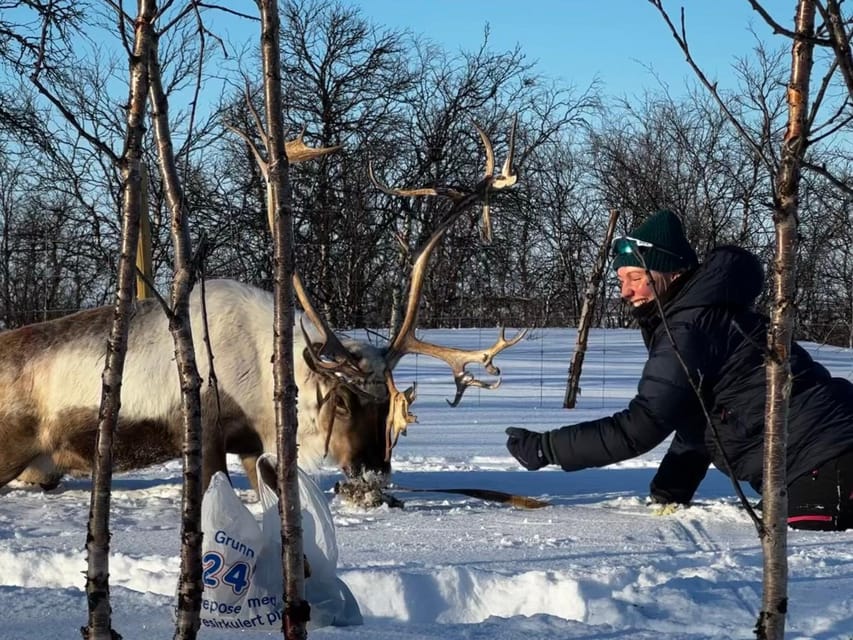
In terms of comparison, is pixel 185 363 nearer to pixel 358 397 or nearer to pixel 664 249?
pixel 664 249

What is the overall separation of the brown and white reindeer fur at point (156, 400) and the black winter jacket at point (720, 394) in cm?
148

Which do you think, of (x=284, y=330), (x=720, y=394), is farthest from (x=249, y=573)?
(x=720, y=394)

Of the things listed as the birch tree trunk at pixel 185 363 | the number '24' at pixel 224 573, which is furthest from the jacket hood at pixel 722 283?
the birch tree trunk at pixel 185 363

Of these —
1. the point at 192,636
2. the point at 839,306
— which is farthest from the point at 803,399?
the point at 839,306

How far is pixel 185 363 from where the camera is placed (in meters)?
2.54

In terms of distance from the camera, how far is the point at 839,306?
1111 inches

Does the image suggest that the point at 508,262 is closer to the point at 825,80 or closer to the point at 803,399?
the point at 803,399

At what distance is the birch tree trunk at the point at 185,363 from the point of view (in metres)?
2.50

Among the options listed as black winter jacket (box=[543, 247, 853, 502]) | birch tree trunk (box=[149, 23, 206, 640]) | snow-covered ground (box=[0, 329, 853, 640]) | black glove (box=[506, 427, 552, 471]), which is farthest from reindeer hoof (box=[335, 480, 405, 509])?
birch tree trunk (box=[149, 23, 206, 640])

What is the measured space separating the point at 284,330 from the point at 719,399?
10.3ft

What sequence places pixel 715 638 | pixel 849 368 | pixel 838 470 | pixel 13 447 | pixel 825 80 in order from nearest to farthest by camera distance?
pixel 825 80 → pixel 715 638 → pixel 838 470 → pixel 13 447 → pixel 849 368

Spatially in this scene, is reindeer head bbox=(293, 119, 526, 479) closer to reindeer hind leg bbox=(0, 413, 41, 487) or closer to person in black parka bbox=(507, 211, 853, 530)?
person in black parka bbox=(507, 211, 853, 530)

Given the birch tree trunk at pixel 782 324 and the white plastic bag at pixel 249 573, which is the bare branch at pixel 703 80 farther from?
the white plastic bag at pixel 249 573

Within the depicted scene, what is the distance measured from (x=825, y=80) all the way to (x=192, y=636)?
182cm
